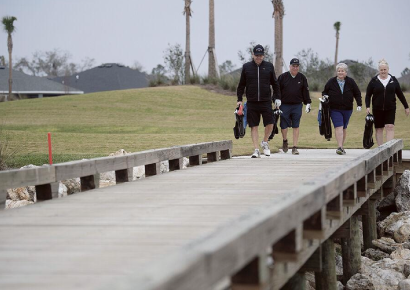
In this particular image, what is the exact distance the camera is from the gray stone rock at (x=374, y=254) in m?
13.2

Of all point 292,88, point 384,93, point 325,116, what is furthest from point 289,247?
point 384,93

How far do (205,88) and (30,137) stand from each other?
28.6 meters

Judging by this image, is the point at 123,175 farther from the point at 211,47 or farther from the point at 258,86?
the point at 211,47

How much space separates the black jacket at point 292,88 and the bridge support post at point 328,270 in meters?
6.52

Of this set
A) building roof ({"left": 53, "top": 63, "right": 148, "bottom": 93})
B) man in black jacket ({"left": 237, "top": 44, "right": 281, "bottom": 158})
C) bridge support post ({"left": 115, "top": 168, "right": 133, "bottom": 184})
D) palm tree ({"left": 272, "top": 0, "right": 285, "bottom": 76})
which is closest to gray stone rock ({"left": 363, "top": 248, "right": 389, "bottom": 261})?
man in black jacket ({"left": 237, "top": 44, "right": 281, "bottom": 158})

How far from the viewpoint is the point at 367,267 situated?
471 inches

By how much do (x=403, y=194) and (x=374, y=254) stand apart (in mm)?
2523

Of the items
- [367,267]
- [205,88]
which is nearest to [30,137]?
[367,267]

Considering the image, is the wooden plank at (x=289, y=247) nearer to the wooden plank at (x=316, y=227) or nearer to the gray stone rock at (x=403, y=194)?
the wooden plank at (x=316, y=227)

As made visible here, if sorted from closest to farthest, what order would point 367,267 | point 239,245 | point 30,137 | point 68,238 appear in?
1. point 239,245
2. point 68,238
3. point 367,267
4. point 30,137

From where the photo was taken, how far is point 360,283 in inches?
420

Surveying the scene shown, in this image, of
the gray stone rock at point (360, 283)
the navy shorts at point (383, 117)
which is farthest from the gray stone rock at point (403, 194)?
the gray stone rock at point (360, 283)

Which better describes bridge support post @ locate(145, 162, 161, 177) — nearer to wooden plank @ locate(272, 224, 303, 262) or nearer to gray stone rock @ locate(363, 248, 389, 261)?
gray stone rock @ locate(363, 248, 389, 261)

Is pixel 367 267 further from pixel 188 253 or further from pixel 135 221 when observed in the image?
pixel 188 253
